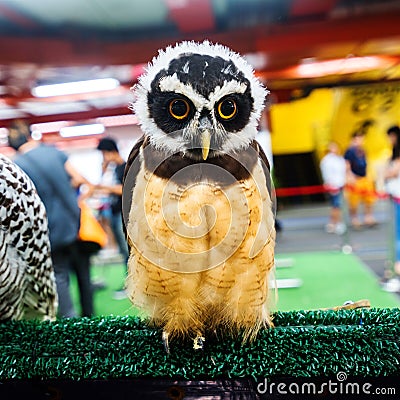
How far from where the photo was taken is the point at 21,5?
263 cm

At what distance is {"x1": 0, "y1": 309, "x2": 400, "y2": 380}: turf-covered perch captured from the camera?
2.29ft

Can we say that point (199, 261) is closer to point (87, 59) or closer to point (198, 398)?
point (198, 398)

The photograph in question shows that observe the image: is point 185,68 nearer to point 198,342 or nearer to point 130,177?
point 130,177

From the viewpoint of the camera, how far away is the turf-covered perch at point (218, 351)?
697 millimetres

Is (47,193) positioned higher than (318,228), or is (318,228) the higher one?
(47,193)

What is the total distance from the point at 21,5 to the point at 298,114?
237cm

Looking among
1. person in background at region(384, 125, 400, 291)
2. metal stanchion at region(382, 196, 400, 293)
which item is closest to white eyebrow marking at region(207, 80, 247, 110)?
person in background at region(384, 125, 400, 291)

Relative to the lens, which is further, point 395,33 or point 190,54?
point 395,33

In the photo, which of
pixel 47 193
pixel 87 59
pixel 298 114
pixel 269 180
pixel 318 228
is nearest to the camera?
pixel 269 180

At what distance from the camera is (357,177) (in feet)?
13.5

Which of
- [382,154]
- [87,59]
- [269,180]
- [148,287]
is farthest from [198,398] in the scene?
[382,154]

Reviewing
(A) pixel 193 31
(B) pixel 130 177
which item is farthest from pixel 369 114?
(B) pixel 130 177

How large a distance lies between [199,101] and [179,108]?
0.04 m

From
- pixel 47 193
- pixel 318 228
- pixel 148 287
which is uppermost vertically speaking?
Answer: pixel 47 193
